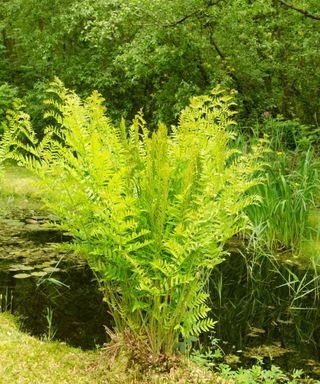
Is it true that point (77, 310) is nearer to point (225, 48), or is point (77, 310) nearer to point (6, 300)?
point (6, 300)

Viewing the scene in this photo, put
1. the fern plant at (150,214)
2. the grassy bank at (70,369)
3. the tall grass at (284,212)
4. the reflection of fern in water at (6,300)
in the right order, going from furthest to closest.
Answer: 1. the tall grass at (284,212)
2. the reflection of fern in water at (6,300)
3. the grassy bank at (70,369)
4. the fern plant at (150,214)

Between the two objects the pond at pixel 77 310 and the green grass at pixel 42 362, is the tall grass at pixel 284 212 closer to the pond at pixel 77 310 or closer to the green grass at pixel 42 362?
the pond at pixel 77 310

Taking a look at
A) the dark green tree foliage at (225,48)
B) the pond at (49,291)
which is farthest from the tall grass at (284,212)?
the dark green tree foliage at (225,48)

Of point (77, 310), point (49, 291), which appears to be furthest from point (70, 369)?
point (49, 291)

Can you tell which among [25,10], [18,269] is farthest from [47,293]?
[25,10]

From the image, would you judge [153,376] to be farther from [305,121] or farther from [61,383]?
[305,121]

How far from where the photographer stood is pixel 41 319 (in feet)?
14.2

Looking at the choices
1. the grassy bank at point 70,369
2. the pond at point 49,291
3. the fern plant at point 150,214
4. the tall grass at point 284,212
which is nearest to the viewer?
the fern plant at point 150,214

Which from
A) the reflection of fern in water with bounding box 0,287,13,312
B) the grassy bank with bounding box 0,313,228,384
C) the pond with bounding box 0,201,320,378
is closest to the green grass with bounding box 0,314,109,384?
the grassy bank with bounding box 0,313,228,384

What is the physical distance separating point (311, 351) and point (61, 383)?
80.9 inches

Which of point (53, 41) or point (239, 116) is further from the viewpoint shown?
point (53, 41)

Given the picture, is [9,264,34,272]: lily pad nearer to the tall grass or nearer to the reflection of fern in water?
the reflection of fern in water

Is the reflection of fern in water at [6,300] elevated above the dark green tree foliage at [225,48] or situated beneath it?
situated beneath

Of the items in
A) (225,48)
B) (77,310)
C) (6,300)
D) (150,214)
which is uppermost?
(225,48)
